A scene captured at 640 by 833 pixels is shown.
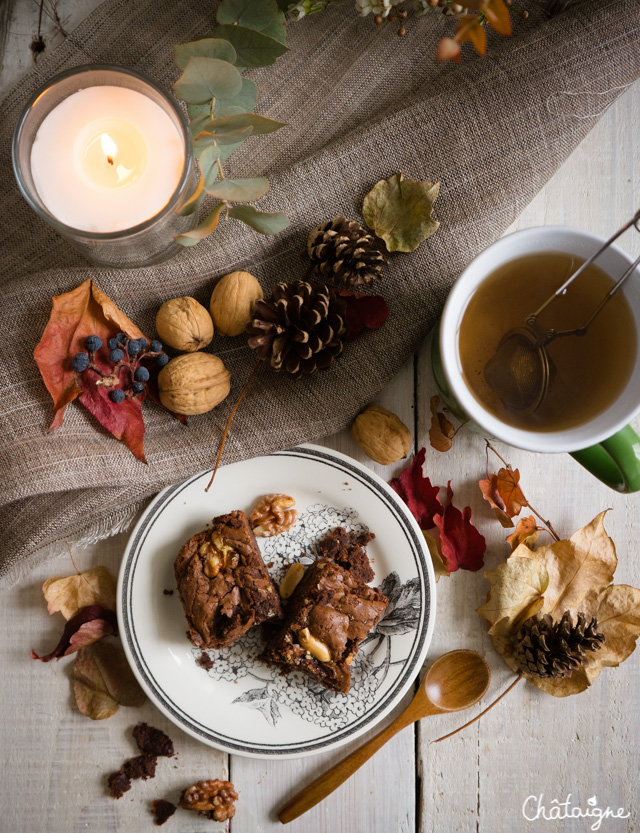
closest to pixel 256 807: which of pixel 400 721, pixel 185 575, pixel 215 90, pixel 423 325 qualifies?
pixel 400 721

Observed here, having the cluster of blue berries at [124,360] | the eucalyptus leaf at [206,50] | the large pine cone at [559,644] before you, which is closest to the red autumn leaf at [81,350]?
the cluster of blue berries at [124,360]

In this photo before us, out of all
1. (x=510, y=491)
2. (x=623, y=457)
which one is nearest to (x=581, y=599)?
(x=510, y=491)

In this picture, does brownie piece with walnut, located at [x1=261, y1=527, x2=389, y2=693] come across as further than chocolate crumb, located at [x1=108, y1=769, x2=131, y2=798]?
No

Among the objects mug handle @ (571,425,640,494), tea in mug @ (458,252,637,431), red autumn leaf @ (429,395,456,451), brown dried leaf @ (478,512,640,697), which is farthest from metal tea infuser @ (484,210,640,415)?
brown dried leaf @ (478,512,640,697)

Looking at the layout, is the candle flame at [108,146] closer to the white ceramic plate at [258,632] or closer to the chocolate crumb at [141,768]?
the white ceramic plate at [258,632]

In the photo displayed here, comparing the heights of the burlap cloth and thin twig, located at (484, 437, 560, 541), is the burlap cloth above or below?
→ above

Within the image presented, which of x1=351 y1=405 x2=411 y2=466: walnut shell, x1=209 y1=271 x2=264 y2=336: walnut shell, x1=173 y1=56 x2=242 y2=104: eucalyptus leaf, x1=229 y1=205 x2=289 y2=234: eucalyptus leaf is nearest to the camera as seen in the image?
x1=173 y1=56 x2=242 y2=104: eucalyptus leaf

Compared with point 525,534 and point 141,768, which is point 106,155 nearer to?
point 525,534

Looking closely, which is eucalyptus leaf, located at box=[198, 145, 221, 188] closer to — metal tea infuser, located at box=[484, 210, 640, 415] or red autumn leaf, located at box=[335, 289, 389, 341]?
red autumn leaf, located at box=[335, 289, 389, 341]
